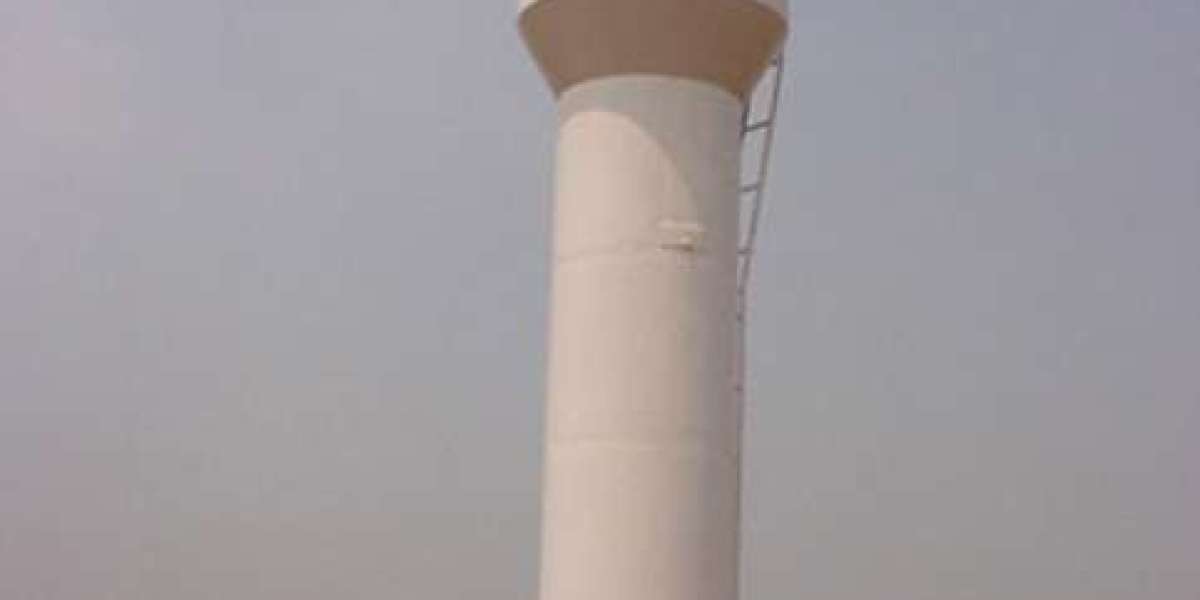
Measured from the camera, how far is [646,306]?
27.9 ft

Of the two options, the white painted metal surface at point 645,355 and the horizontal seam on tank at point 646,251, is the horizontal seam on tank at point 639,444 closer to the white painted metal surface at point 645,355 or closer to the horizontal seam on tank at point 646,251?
the white painted metal surface at point 645,355

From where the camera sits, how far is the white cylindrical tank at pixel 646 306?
27.5 ft

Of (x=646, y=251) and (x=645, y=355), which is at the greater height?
(x=646, y=251)

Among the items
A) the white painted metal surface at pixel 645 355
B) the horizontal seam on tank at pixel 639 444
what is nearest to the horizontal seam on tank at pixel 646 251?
the white painted metal surface at pixel 645 355

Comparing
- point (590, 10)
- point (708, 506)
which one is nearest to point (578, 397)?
point (708, 506)

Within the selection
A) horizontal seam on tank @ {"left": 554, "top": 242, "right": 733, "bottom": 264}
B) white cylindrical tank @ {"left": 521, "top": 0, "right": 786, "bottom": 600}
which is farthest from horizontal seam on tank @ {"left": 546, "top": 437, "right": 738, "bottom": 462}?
horizontal seam on tank @ {"left": 554, "top": 242, "right": 733, "bottom": 264}

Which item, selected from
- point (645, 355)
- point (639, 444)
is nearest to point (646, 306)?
point (645, 355)

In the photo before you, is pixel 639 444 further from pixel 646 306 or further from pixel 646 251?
pixel 646 251

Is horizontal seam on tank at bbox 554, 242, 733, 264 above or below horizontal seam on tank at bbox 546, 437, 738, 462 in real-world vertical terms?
above

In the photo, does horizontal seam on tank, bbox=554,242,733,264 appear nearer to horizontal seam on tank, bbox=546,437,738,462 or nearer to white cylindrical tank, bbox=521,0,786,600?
white cylindrical tank, bbox=521,0,786,600

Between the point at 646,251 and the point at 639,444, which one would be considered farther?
the point at 646,251

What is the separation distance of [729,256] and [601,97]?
127 cm

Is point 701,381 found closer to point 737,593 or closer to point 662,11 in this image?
point 737,593

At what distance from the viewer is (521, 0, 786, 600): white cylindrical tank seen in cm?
838
